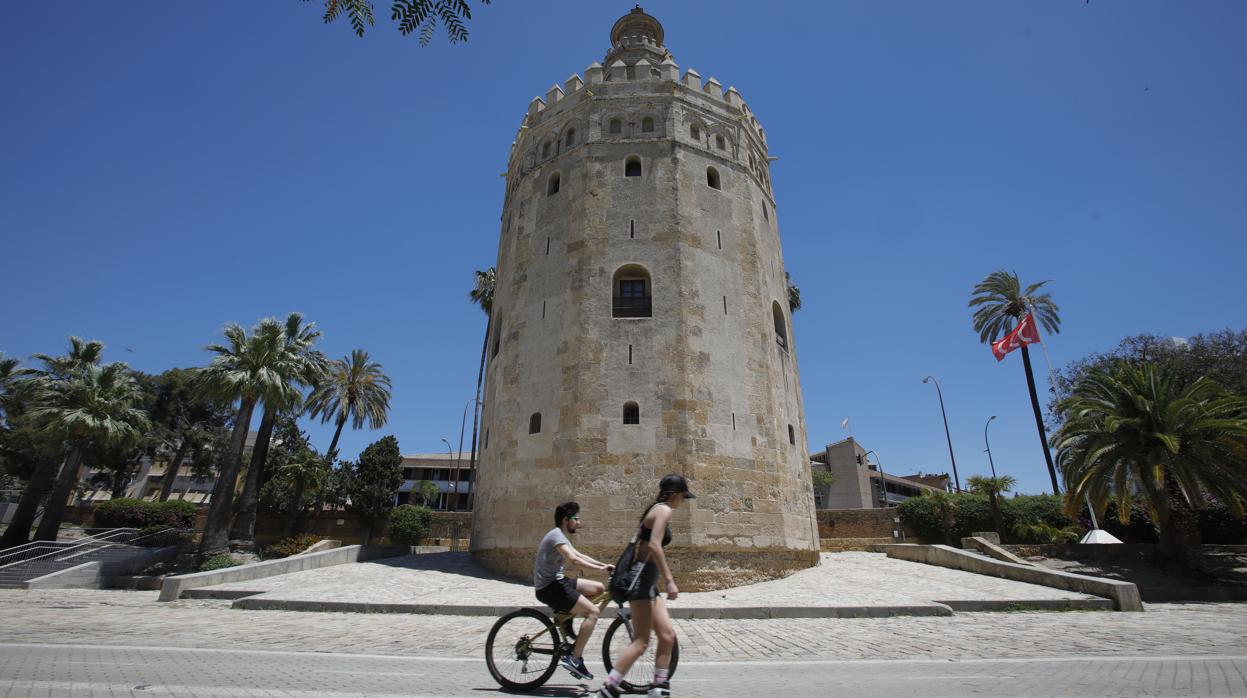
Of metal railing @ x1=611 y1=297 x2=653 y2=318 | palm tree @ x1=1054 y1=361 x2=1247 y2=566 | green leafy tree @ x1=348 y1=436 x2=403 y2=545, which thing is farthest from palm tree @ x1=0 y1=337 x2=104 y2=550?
palm tree @ x1=1054 y1=361 x2=1247 y2=566

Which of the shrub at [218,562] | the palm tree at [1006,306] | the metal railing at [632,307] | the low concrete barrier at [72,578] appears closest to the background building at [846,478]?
the palm tree at [1006,306]

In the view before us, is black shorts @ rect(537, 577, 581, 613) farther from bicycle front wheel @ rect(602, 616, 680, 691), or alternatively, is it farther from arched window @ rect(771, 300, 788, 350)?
arched window @ rect(771, 300, 788, 350)

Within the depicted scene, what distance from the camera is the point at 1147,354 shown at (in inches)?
1214

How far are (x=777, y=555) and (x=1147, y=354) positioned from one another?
27.9m

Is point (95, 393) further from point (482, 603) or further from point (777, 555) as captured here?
point (777, 555)

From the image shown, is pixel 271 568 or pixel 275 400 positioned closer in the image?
pixel 271 568

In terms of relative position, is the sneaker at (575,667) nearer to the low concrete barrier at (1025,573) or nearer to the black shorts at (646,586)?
the black shorts at (646,586)

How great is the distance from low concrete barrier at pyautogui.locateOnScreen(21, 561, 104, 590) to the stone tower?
1314 centimetres

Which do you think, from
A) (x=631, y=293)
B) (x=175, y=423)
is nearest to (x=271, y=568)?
(x=631, y=293)

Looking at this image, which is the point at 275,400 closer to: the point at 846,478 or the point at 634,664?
the point at 634,664

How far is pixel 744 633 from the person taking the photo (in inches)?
342

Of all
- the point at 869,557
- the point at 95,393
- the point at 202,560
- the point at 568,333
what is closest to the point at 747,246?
the point at 568,333

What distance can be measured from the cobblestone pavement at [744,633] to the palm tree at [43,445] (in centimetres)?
1922

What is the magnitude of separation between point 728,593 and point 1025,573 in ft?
24.4
